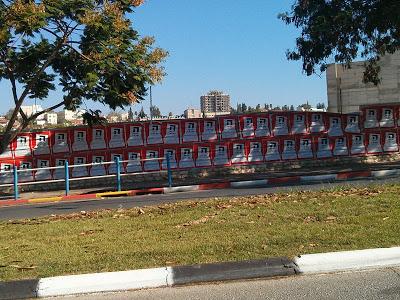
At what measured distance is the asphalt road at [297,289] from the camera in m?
4.97

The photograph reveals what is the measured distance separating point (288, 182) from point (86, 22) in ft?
26.2

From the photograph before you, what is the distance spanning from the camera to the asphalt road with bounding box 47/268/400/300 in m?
4.97

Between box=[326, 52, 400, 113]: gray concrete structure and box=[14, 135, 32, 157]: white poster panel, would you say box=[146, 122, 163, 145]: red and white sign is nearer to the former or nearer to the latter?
box=[14, 135, 32, 157]: white poster panel

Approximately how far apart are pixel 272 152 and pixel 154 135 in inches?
180

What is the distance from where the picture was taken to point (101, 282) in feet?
17.8

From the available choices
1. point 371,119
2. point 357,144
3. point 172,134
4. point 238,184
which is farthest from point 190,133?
point 371,119

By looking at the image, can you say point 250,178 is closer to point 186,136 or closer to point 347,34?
point 186,136

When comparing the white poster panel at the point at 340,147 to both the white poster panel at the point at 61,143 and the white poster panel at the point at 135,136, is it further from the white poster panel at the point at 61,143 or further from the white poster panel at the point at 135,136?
the white poster panel at the point at 61,143

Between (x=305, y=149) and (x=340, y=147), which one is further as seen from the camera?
(x=340, y=147)

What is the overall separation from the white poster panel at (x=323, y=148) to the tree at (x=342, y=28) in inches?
107

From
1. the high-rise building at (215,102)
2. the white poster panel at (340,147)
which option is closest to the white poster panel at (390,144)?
the white poster panel at (340,147)

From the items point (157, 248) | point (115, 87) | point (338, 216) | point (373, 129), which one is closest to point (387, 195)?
point (338, 216)

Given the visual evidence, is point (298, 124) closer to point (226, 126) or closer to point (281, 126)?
point (281, 126)

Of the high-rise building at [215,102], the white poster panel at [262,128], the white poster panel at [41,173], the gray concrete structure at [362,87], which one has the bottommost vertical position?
the white poster panel at [41,173]
